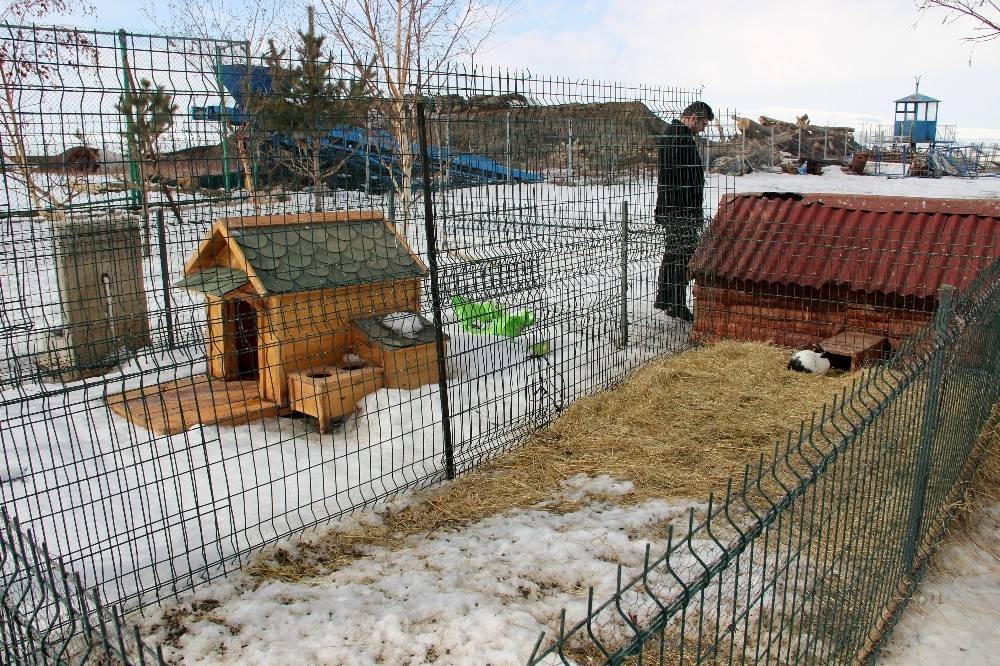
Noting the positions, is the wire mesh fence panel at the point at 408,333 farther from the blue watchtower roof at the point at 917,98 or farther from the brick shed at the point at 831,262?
the blue watchtower roof at the point at 917,98

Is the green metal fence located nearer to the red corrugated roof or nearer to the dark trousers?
the red corrugated roof

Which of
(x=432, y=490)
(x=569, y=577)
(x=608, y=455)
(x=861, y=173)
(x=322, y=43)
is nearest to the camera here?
(x=569, y=577)

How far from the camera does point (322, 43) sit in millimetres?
12773

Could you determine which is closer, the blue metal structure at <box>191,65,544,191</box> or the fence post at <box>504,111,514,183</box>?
the blue metal structure at <box>191,65,544,191</box>

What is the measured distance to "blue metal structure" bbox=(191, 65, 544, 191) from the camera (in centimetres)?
476

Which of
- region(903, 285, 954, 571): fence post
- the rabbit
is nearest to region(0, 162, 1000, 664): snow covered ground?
region(903, 285, 954, 571): fence post

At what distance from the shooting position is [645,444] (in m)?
Answer: 5.89

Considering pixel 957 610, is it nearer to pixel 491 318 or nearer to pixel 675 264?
pixel 491 318

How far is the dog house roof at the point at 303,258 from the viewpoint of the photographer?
229 inches

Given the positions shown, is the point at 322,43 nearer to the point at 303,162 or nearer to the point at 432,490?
the point at 303,162

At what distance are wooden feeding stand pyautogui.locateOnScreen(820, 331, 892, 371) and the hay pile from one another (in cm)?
21

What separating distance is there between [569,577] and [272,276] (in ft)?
10.5

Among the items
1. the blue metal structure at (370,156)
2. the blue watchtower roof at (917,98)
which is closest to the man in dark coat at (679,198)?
the blue metal structure at (370,156)

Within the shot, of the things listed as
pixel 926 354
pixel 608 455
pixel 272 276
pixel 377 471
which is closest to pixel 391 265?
pixel 272 276
